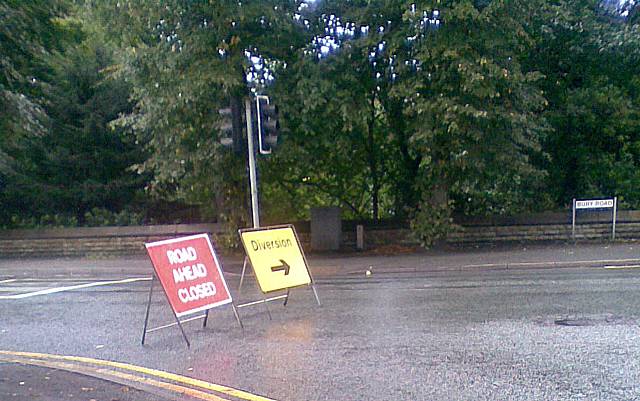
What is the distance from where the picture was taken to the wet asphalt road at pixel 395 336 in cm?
576

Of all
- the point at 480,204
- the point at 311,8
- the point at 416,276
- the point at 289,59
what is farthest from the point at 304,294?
the point at 480,204

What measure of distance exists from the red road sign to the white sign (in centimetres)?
1284

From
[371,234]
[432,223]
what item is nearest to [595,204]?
[432,223]

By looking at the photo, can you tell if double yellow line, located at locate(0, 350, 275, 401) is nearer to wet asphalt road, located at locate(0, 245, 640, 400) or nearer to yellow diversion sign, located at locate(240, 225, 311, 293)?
wet asphalt road, located at locate(0, 245, 640, 400)

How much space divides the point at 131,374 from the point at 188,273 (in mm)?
1760

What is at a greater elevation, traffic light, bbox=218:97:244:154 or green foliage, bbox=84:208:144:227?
traffic light, bbox=218:97:244:154

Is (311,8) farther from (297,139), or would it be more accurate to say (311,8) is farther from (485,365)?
(485,365)

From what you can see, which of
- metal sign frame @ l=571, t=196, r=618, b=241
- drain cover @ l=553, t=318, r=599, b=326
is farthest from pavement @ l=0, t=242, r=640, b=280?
drain cover @ l=553, t=318, r=599, b=326

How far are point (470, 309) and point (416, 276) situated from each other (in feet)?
14.5

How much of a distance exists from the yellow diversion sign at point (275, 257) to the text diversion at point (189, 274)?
38.0 inches

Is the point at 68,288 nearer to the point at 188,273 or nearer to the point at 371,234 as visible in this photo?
the point at 188,273

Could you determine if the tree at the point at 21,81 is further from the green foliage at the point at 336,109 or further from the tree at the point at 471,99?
the tree at the point at 471,99

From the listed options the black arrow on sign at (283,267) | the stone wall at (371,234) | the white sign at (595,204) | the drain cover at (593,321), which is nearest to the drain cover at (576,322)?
the drain cover at (593,321)

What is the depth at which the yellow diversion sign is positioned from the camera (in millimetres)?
9031
